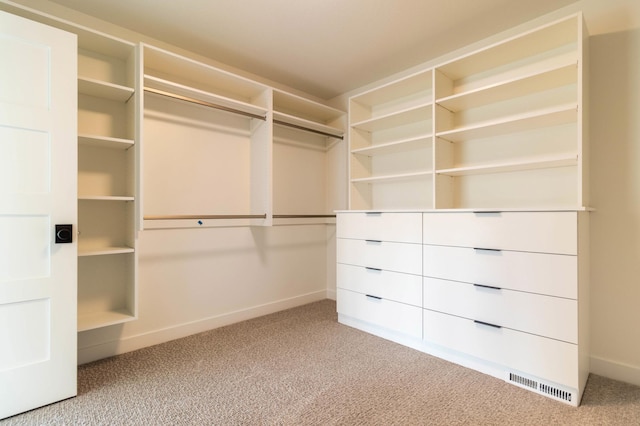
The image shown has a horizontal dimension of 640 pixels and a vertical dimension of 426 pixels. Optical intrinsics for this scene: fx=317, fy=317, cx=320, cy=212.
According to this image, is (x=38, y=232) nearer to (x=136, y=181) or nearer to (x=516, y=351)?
(x=136, y=181)

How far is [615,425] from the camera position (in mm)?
1517

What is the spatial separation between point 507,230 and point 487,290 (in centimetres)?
40

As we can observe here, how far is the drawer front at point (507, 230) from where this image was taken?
5.59 feet

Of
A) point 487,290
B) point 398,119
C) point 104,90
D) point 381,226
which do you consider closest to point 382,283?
point 381,226

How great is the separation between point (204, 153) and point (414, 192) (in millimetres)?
1954

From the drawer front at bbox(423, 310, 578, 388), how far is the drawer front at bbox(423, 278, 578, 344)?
4 centimetres

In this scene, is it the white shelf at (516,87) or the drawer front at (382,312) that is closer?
the white shelf at (516,87)

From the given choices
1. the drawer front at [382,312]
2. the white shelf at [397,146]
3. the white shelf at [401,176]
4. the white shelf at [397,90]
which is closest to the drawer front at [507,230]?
the white shelf at [401,176]

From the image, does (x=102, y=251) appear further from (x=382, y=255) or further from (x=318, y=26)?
(x=318, y=26)

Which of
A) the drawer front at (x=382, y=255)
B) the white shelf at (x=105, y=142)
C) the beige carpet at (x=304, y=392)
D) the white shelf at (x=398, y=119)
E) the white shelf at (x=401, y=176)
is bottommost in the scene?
the beige carpet at (x=304, y=392)

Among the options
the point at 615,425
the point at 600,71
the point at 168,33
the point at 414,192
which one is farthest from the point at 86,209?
the point at 600,71

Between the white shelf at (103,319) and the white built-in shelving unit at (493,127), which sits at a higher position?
the white built-in shelving unit at (493,127)

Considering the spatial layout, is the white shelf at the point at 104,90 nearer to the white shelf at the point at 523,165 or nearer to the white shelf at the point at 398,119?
the white shelf at the point at 398,119

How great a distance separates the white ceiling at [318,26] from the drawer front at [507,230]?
1.40 meters
